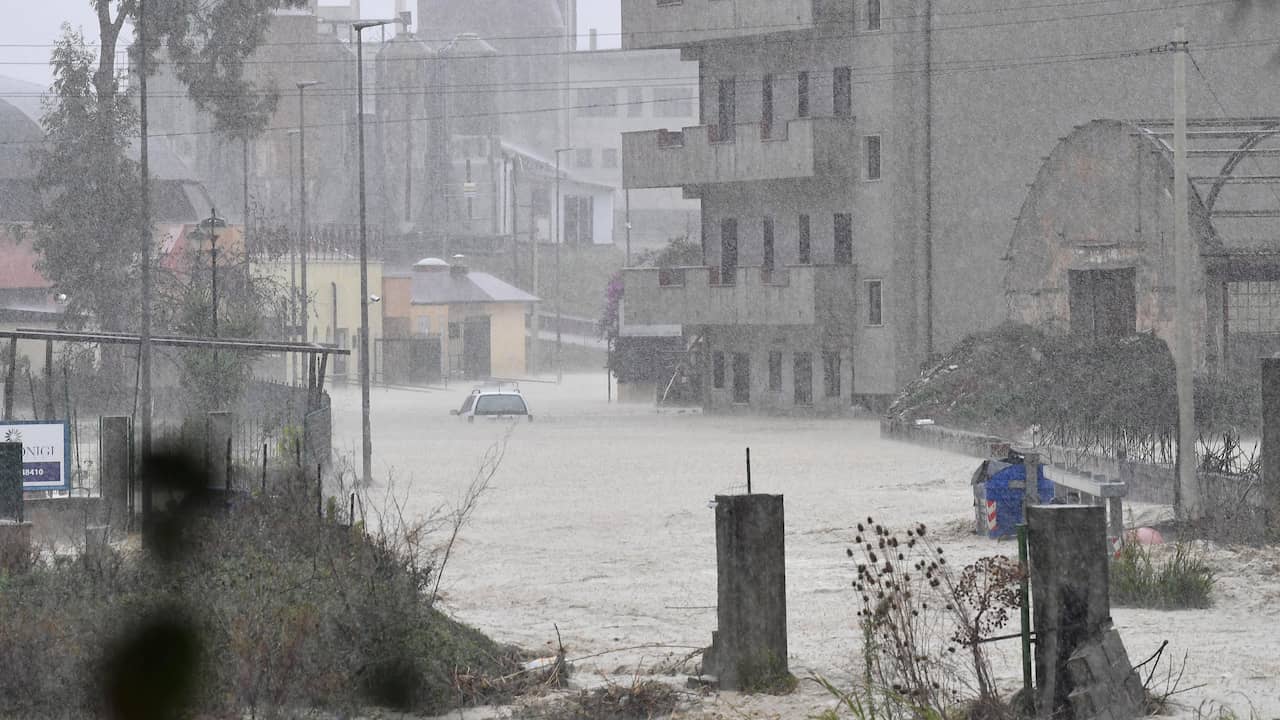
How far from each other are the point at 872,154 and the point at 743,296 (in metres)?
5.36

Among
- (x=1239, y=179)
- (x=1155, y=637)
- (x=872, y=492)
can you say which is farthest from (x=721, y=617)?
(x=1239, y=179)

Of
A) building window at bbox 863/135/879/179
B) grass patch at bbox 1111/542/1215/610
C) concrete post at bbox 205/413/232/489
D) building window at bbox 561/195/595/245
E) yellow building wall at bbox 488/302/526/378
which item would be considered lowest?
grass patch at bbox 1111/542/1215/610

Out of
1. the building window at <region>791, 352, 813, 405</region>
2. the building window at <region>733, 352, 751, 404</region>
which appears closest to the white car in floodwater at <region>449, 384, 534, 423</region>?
the building window at <region>733, 352, 751, 404</region>

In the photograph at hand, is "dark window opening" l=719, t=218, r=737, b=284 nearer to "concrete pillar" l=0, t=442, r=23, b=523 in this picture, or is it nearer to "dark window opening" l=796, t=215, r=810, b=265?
"dark window opening" l=796, t=215, r=810, b=265

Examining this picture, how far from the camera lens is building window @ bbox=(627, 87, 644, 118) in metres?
141

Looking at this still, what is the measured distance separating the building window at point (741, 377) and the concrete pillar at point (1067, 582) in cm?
4501

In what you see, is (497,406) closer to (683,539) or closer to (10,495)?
(683,539)

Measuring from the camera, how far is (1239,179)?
37938 millimetres

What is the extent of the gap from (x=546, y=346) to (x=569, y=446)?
6184 centimetres

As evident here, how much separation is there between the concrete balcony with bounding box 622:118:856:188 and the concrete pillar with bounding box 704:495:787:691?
4073 cm

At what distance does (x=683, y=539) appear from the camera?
22984 millimetres

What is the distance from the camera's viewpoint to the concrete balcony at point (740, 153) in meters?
52.7

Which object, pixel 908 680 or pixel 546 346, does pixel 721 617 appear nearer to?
pixel 908 680

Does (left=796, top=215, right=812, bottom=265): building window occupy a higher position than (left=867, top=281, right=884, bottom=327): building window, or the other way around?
(left=796, top=215, right=812, bottom=265): building window
